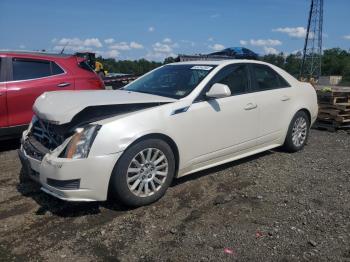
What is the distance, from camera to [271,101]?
6.02m

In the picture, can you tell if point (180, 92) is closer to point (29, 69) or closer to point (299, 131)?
point (299, 131)

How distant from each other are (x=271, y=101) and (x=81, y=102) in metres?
2.93

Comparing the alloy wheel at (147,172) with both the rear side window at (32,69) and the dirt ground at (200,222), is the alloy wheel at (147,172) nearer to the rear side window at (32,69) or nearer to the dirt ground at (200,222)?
the dirt ground at (200,222)

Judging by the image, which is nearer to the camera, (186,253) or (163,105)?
(186,253)

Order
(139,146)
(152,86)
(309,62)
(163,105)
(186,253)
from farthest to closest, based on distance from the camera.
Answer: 1. (309,62)
2. (152,86)
3. (163,105)
4. (139,146)
5. (186,253)

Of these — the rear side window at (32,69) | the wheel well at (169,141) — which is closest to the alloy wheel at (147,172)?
the wheel well at (169,141)

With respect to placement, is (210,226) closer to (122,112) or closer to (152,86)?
(122,112)

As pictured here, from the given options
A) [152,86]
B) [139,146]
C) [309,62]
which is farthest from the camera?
[309,62]

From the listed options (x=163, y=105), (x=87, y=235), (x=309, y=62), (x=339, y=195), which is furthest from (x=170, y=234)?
(x=309, y=62)

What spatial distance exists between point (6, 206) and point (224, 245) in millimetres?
2453

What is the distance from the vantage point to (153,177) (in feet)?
14.8

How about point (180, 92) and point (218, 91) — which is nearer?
point (218, 91)

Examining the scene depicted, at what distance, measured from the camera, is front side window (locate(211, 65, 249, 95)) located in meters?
5.44

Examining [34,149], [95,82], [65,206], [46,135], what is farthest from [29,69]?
[65,206]
